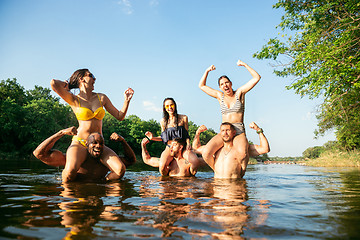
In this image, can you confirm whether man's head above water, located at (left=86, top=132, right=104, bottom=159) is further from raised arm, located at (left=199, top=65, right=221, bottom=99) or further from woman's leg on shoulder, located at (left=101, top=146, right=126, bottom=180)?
raised arm, located at (left=199, top=65, right=221, bottom=99)

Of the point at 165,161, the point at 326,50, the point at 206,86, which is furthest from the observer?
the point at 326,50

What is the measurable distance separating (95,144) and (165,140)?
2.34m

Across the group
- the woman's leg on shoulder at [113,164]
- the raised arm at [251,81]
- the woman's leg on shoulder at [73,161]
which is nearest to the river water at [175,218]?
the woman's leg on shoulder at [73,161]

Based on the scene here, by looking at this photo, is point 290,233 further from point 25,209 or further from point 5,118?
point 5,118

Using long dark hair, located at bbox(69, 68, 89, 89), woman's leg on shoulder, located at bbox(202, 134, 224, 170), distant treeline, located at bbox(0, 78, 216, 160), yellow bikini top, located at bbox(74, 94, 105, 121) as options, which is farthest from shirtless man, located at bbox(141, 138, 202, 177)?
distant treeline, located at bbox(0, 78, 216, 160)

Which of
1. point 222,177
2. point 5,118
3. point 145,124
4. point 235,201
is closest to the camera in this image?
point 235,201

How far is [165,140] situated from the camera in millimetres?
6812

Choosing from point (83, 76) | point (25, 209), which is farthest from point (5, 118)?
point (25, 209)

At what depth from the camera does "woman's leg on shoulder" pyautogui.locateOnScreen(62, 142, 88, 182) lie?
15.2 ft

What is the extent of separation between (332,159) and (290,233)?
19190 mm

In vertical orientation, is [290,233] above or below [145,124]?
below

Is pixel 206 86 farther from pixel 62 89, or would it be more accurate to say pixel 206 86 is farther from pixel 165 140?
pixel 62 89

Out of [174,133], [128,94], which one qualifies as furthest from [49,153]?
[174,133]

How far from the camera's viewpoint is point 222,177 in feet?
18.7
